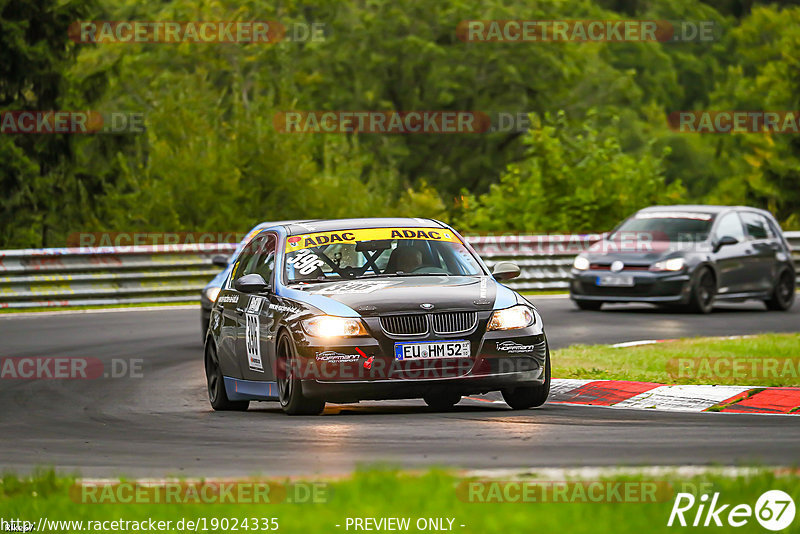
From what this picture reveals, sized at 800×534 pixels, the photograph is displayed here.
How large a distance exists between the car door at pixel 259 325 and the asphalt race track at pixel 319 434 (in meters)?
0.38

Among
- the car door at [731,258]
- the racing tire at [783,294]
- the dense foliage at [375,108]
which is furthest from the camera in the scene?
the dense foliage at [375,108]

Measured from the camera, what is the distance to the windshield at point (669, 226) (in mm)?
25703

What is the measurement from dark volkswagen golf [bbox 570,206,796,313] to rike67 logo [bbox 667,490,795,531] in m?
17.7

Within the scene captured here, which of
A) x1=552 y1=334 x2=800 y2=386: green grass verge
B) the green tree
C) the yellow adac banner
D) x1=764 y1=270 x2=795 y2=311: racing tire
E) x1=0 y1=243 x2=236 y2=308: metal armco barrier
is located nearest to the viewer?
the yellow adac banner

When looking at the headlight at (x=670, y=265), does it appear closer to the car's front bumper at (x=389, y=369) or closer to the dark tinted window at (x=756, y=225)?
the dark tinted window at (x=756, y=225)

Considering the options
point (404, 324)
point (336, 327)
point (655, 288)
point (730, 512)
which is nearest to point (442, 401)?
point (404, 324)

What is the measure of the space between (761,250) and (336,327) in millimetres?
15891

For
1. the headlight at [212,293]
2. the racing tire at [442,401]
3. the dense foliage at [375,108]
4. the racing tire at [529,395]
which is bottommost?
the dense foliage at [375,108]

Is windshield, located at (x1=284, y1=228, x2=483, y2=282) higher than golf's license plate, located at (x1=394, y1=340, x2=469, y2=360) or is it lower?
higher

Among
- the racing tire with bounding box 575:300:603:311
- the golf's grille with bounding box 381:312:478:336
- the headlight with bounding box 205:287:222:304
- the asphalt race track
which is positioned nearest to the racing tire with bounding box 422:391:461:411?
the asphalt race track

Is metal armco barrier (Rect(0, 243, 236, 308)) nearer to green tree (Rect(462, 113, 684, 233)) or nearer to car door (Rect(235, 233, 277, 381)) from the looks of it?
green tree (Rect(462, 113, 684, 233))

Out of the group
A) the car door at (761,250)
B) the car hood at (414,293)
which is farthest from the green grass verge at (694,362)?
the car door at (761,250)

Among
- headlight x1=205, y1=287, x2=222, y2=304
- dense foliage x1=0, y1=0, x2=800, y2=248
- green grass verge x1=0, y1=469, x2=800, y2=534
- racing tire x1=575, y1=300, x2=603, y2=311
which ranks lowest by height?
dense foliage x1=0, y1=0, x2=800, y2=248

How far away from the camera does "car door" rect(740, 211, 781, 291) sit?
26.0m
